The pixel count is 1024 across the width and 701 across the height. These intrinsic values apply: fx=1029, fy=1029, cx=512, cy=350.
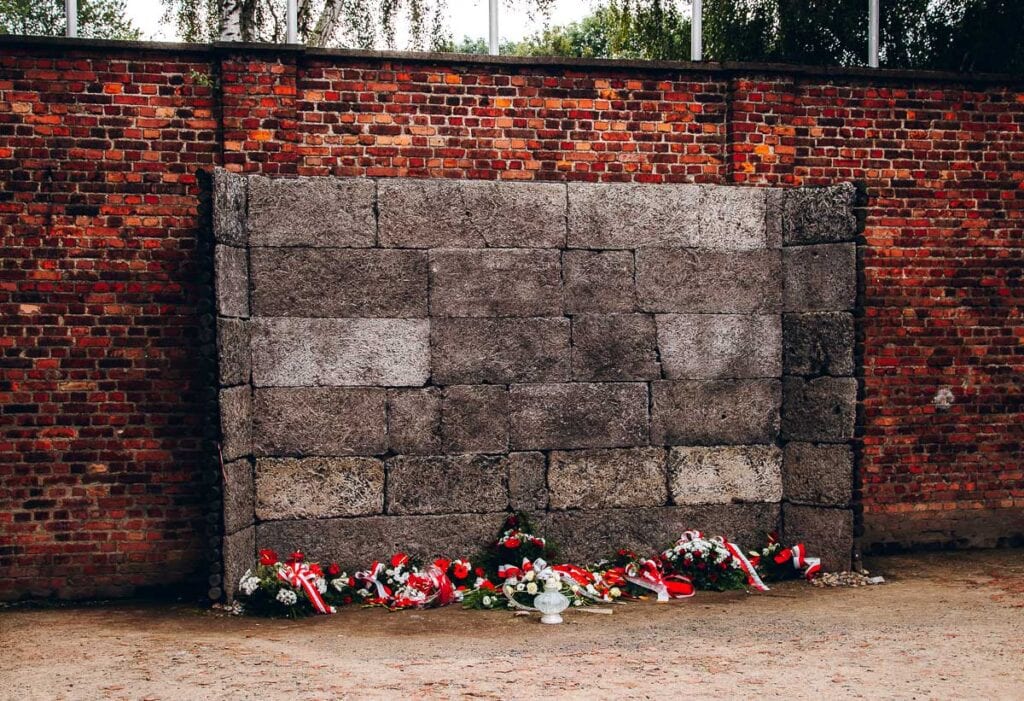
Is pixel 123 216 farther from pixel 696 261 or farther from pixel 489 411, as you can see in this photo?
pixel 696 261

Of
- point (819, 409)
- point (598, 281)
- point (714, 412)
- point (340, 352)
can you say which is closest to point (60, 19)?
point (340, 352)

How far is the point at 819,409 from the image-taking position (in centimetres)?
721

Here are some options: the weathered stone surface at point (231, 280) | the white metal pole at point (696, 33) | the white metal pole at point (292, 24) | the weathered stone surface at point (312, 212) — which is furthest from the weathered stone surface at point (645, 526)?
the white metal pole at point (292, 24)

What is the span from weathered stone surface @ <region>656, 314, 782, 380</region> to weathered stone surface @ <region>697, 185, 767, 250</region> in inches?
20.3

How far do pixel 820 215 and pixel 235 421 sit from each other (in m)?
4.19

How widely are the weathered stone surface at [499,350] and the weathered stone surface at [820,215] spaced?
1.79 meters

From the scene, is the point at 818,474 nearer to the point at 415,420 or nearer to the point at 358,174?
the point at 415,420

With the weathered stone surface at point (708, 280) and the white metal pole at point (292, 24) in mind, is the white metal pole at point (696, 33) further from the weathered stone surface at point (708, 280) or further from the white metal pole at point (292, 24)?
the white metal pole at point (292, 24)

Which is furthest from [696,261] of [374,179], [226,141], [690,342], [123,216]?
[123,216]

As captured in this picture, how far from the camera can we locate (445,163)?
23.8 feet

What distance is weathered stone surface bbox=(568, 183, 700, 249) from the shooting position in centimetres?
709

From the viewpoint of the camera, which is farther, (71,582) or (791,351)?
(791,351)

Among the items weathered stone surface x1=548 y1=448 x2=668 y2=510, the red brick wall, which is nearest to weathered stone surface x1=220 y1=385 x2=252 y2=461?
the red brick wall

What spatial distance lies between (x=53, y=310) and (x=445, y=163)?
279 centimetres
